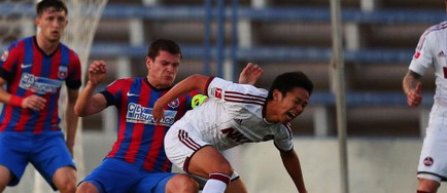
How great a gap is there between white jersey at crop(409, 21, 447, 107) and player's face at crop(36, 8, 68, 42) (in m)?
2.37

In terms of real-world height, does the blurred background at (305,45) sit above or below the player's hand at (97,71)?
below

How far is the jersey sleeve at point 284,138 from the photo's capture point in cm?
789

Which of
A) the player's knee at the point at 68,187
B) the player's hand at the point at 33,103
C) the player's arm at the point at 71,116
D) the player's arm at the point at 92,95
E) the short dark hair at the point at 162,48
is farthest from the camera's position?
the player's arm at the point at 71,116

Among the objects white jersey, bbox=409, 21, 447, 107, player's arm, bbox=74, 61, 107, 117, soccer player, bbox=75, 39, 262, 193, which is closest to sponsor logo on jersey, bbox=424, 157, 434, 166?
white jersey, bbox=409, 21, 447, 107

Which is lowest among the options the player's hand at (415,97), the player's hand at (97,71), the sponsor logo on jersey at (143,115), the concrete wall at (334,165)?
the concrete wall at (334,165)

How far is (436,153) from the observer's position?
8.27 meters

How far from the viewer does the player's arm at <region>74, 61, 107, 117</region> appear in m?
7.93

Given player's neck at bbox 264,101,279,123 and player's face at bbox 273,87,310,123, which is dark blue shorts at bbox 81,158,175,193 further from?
player's face at bbox 273,87,310,123

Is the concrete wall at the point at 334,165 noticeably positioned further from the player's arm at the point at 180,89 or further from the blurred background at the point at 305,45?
the player's arm at the point at 180,89

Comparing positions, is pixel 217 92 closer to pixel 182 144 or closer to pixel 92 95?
pixel 182 144

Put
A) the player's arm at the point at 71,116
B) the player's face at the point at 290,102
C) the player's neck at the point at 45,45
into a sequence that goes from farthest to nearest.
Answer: the player's arm at the point at 71,116
the player's neck at the point at 45,45
the player's face at the point at 290,102

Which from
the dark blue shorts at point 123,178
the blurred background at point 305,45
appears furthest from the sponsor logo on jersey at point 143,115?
the blurred background at point 305,45

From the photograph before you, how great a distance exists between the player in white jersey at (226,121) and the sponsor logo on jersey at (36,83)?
145 cm

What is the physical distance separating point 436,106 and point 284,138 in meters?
1.03
